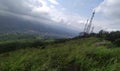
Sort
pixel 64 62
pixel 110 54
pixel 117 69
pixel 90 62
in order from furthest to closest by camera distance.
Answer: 1. pixel 110 54
2. pixel 64 62
3. pixel 90 62
4. pixel 117 69

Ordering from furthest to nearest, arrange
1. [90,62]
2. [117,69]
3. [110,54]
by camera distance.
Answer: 1. [110,54]
2. [90,62]
3. [117,69]

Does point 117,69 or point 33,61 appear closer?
point 117,69

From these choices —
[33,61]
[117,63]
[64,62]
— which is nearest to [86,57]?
[64,62]

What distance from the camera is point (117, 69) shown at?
47.2ft

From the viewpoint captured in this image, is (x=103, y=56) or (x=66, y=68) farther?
(x=103, y=56)

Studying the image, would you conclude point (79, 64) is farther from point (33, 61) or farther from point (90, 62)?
point (33, 61)

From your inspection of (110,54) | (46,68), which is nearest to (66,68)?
(46,68)

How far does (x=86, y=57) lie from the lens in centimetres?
1823

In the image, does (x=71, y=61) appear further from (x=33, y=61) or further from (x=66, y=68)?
(x=33, y=61)

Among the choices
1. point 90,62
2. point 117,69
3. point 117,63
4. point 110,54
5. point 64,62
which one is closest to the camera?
point 117,69

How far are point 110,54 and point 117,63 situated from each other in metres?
3.68

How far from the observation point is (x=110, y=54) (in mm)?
19172

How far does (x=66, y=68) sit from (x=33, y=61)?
3.32 metres

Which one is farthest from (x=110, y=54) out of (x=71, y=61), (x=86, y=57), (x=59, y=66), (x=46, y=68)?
(x=46, y=68)
